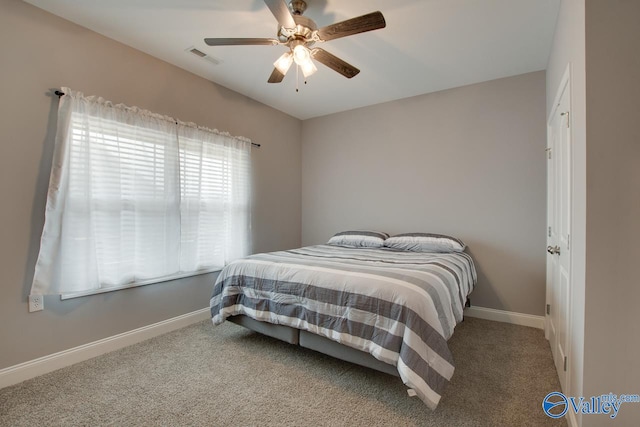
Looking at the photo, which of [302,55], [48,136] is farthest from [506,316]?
[48,136]

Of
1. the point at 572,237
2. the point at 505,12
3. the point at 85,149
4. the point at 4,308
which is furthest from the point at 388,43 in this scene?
the point at 4,308

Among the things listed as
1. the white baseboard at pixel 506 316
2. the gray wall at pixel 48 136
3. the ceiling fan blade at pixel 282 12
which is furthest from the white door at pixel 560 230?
the gray wall at pixel 48 136

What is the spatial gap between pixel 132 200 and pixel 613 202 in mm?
3255

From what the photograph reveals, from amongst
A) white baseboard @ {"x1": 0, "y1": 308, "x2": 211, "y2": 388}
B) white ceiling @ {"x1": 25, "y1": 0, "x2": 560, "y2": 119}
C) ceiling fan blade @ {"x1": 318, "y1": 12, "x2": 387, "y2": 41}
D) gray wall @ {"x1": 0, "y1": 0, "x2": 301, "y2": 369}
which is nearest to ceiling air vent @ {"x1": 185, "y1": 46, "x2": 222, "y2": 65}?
white ceiling @ {"x1": 25, "y1": 0, "x2": 560, "y2": 119}

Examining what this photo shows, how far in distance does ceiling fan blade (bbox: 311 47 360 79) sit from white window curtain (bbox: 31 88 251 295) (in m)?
1.58

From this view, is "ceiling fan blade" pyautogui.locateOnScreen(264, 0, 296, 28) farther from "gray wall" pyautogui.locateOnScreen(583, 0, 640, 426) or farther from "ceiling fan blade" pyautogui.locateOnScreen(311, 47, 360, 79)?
"gray wall" pyautogui.locateOnScreen(583, 0, 640, 426)

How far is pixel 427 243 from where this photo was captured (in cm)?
316

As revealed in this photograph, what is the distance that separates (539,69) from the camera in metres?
2.92

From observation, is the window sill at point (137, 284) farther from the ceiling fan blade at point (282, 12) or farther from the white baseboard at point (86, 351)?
the ceiling fan blade at point (282, 12)

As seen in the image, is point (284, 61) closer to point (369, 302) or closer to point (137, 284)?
point (369, 302)

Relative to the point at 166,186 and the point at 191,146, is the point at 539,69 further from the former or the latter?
the point at 166,186

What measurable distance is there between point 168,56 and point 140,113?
66 cm

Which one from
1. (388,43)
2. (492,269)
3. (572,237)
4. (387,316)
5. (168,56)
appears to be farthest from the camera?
(492,269)

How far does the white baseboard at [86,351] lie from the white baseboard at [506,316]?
125 inches
